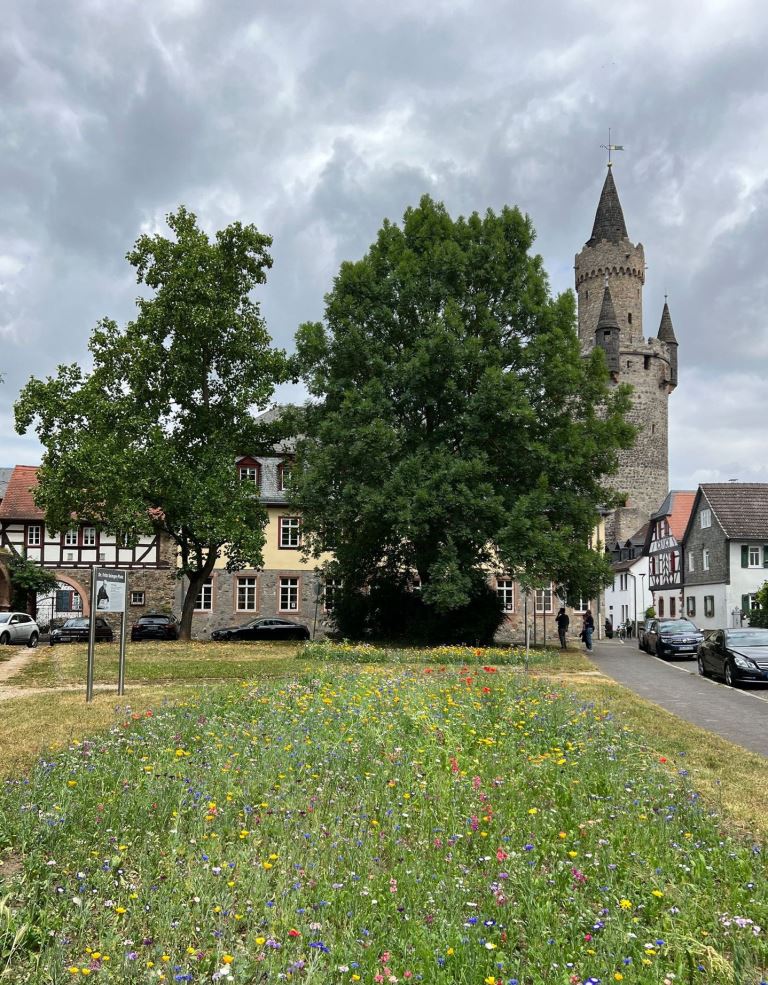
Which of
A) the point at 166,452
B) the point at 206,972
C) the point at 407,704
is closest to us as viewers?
the point at 206,972

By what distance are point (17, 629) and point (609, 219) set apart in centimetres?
7590

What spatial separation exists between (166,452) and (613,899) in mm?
31992

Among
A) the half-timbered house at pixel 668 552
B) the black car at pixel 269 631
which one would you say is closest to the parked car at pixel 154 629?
the black car at pixel 269 631

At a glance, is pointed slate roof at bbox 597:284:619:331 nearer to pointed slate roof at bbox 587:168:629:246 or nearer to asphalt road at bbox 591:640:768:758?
pointed slate roof at bbox 587:168:629:246

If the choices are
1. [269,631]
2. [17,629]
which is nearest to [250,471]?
[269,631]

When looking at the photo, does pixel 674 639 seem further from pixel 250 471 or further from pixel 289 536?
pixel 250 471

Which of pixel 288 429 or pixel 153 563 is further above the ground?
pixel 288 429

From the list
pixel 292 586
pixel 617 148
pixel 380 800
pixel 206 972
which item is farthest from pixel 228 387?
pixel 617 148

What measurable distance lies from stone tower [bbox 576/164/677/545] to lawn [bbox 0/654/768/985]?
8044 centimetres

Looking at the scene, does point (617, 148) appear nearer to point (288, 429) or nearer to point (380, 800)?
point (288, 429)

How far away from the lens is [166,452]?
116ft

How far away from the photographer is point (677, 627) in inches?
1368

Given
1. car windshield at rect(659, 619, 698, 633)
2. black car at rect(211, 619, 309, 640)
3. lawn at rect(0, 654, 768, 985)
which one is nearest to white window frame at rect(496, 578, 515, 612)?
black car at rect(211, 619, 309, 640)

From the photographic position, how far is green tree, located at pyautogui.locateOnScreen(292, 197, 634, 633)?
30516 millimetres
